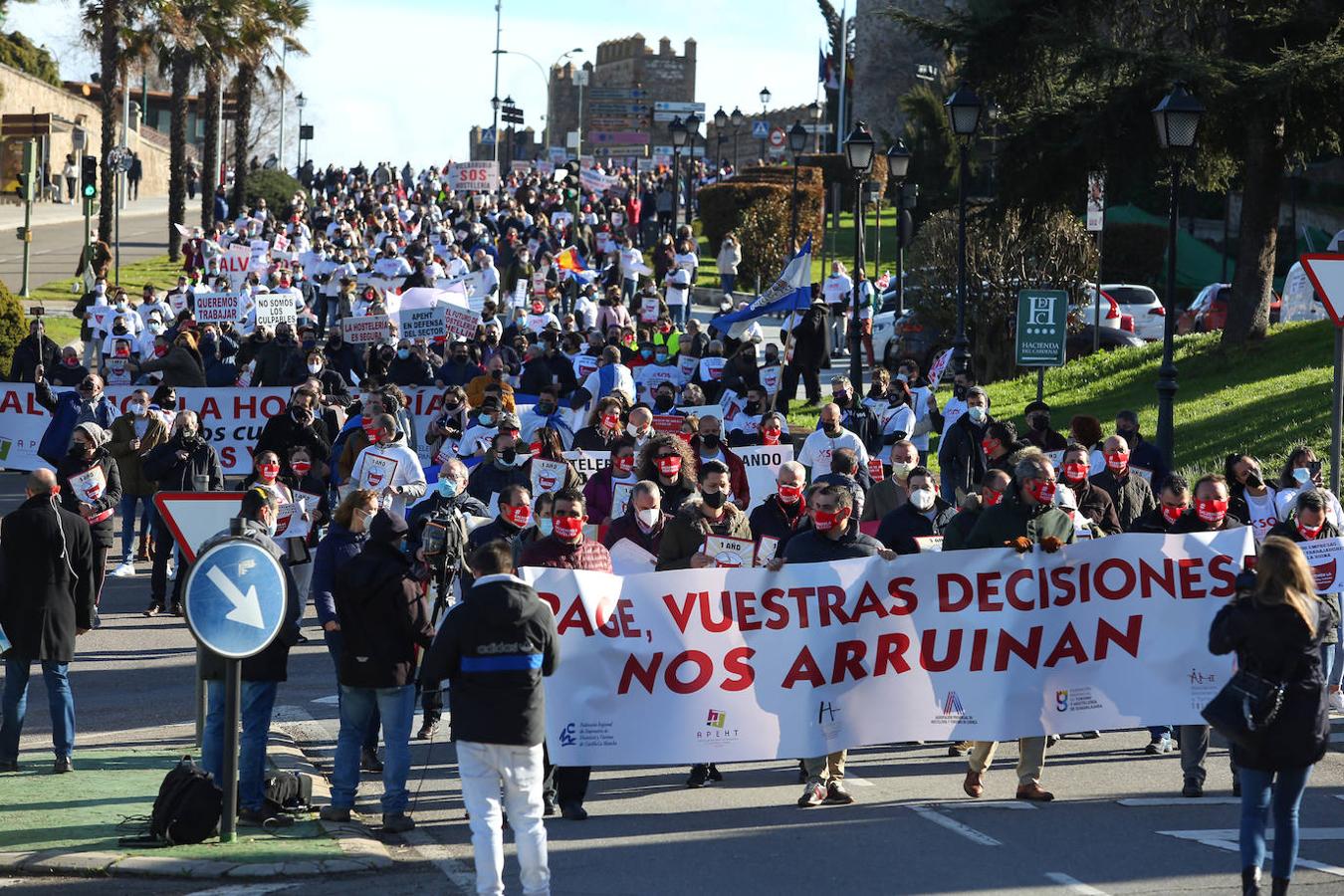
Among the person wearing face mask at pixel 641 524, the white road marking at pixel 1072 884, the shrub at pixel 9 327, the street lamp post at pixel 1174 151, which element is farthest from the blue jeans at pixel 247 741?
the shrub at pixel 9 327

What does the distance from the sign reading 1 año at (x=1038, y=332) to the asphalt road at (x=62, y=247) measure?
3238 cm

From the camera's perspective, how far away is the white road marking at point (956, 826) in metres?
9.31

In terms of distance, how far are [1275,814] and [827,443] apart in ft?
29.1

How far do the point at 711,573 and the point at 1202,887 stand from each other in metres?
3.16

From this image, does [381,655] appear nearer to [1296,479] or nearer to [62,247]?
[1296,479]

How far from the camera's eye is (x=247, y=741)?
9.83 meters

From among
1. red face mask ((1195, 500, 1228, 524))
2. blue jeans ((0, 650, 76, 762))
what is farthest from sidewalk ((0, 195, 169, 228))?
red face mask ((1195, 500, 1228, 524))

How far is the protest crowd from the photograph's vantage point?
26.7ft

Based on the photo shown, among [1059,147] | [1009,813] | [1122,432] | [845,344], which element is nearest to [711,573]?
[1009,813]

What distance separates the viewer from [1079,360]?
2988 cm

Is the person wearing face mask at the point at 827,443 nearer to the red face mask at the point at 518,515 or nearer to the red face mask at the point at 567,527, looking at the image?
the red face mask at the point at 518,515

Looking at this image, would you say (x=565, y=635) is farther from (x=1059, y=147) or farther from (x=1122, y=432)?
(x=1059, y=147)

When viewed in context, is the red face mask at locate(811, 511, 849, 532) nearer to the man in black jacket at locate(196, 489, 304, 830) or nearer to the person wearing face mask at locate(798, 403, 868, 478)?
the man in black jacket at locate(196, 489, 304, 830)

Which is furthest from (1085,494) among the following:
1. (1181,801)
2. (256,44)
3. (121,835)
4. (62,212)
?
(62,212)
